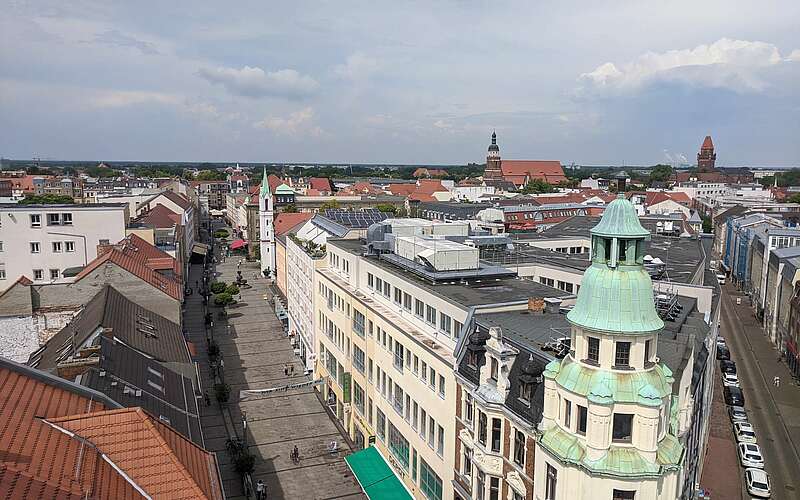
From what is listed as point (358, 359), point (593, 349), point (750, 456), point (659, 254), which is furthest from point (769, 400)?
point (593, 349)

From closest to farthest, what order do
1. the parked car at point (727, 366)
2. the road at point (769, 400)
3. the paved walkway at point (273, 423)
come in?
the paved walkway at point (273, 423), the road at point (769, 400), the parked car at point (727, 366)

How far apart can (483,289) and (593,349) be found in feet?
55.4

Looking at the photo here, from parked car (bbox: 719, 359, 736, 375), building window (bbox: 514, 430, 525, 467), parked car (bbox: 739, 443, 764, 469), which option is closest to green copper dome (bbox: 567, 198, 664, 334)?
building window (bbox: 514, 430, 525, 467)

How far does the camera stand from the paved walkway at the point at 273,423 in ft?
149

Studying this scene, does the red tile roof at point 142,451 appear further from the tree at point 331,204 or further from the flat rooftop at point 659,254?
the tree at point 331,204

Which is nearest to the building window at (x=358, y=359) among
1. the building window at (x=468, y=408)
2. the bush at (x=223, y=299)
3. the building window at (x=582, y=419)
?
the building window at (x=468, y=408)

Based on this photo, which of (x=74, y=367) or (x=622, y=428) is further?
(x=74, y=367)

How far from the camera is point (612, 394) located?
23.5 meters

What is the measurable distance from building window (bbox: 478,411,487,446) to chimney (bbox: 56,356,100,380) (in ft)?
65.7

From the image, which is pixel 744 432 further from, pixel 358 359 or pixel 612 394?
pixel 612 394

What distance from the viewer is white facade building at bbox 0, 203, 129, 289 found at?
65.6 metres

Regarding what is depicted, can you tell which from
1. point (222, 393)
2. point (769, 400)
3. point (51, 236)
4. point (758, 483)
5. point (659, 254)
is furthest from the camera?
point (51, 236)

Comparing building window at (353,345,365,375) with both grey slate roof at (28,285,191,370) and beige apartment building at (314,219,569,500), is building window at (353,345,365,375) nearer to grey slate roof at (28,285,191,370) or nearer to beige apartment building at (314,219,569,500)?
beige apartment building at (314,219,569,500)

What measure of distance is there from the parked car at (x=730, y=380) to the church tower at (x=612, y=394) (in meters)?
43.7
